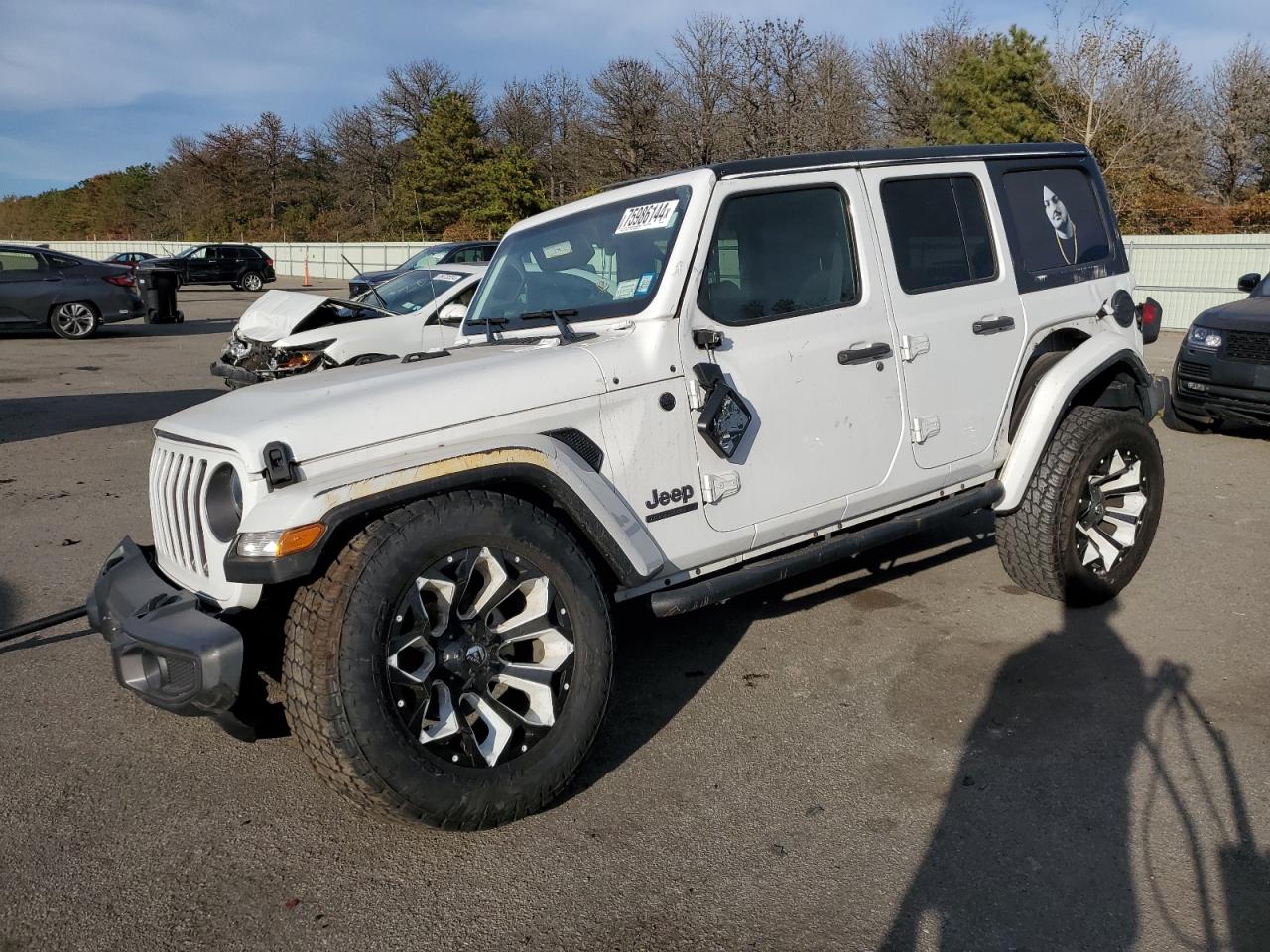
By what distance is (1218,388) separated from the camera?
877 cm

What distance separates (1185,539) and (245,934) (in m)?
5.55

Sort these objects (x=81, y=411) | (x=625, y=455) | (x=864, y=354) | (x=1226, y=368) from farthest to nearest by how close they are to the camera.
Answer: (x=81, y=411) → (x=1226, y=368) → (x=864, y=354) → (x=625, y=455)

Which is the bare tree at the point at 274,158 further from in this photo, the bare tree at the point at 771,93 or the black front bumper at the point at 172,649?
the black front bumper at the point at 172,649

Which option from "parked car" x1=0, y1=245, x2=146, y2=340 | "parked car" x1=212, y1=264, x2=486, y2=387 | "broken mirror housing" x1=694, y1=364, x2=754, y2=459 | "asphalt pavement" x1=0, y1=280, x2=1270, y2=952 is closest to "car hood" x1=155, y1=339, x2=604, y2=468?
"broken mirror housing" x1=694, y1=364, x2=754, y2=459

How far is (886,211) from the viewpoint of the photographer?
4309 millimetres

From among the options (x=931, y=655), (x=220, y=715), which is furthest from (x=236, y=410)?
(x=931, y=655)

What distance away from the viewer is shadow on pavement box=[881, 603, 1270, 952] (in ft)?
8.81

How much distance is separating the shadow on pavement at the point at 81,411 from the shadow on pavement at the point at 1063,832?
8983 mm

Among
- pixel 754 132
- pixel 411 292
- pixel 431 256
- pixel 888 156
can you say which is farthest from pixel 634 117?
pixel 888 156

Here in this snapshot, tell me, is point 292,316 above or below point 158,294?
below

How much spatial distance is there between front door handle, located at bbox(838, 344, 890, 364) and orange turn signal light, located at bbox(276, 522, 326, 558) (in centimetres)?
215

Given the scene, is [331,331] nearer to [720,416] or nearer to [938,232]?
[938,232]

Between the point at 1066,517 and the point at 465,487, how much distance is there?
295 centimetres

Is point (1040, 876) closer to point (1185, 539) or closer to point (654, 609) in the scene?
point (654, 609)
